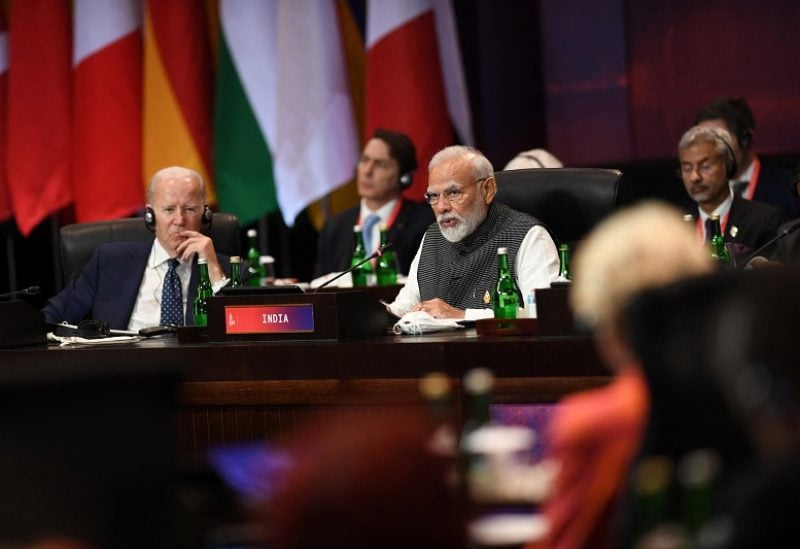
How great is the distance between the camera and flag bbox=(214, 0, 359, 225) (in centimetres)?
696

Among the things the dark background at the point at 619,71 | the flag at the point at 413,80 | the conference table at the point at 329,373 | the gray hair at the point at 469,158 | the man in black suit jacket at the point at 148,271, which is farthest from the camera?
the flag at the point at 413,80

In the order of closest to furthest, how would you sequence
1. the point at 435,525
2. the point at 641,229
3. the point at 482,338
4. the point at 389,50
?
the point at 435,525, the point at 641,229, the point at 482,338, the point at 389,50

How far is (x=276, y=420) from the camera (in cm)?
367

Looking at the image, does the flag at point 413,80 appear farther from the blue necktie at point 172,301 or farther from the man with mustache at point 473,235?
the blue necktie at point 172,301

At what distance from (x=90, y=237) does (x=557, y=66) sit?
285cm

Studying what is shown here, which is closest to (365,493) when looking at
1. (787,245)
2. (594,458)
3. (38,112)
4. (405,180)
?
(594,458)

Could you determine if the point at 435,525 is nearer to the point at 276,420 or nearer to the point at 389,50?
the point at 276,420

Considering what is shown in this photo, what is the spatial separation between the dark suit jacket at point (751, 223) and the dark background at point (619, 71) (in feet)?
4.71

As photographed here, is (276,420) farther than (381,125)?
No

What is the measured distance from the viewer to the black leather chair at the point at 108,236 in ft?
17.5

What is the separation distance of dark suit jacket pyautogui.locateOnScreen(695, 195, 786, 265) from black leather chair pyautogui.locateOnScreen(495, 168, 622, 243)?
0.77 metres

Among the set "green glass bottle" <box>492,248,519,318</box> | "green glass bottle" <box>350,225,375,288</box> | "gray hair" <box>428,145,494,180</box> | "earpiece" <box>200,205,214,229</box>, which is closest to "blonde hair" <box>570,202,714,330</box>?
"green glass bottle" <box>492,248,519,318</box>

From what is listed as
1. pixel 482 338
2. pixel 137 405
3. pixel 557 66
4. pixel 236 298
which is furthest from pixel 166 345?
pixel 557 66

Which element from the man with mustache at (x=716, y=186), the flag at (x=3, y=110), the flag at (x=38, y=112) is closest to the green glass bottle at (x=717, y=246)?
the man with mustache at (x=716, y=186)
